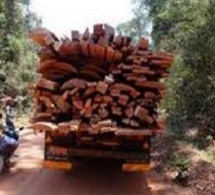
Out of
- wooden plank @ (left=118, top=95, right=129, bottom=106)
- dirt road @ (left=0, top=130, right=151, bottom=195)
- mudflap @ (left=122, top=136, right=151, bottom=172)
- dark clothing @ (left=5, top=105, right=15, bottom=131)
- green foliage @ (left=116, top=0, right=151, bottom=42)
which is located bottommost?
dirt road @ (left=0, top=130, right=151, bottom=195)

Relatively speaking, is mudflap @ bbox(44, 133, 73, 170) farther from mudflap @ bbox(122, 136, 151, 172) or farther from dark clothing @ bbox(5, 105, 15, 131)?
dark clothing @ bbox(5, 105, 15, 131)

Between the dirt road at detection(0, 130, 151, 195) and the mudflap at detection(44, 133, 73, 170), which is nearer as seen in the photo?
the mudflap at detection(44, 133, 73, 170)

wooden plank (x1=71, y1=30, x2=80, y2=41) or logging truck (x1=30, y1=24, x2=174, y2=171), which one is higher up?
wooden plank (x1=71, y1=30, x2=80, y2=41)

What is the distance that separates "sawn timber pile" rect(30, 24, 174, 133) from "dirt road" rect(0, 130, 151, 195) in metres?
1.45

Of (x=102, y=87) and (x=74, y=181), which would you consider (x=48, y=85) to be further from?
(x=74, y=181)

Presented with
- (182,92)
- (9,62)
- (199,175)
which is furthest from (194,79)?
(9,62)

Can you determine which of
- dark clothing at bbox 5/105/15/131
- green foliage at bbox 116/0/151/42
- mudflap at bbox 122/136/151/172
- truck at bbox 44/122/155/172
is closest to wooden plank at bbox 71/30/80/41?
truck at bbox 44/122/155/172

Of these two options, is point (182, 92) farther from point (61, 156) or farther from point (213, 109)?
point (61, 156)

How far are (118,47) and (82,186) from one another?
2.80 m

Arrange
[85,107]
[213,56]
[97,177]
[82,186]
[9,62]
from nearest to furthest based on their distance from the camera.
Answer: [85,107]
[82,186]
[97,177]
[213,56]
[9,62]

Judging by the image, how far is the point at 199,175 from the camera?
9.73m

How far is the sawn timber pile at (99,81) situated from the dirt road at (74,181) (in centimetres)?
145

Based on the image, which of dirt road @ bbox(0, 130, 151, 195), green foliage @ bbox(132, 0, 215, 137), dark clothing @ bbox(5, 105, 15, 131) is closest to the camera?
dirt road @ bbox(0, 130, 151, 195)

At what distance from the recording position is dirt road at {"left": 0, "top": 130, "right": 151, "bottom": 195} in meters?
8.81
